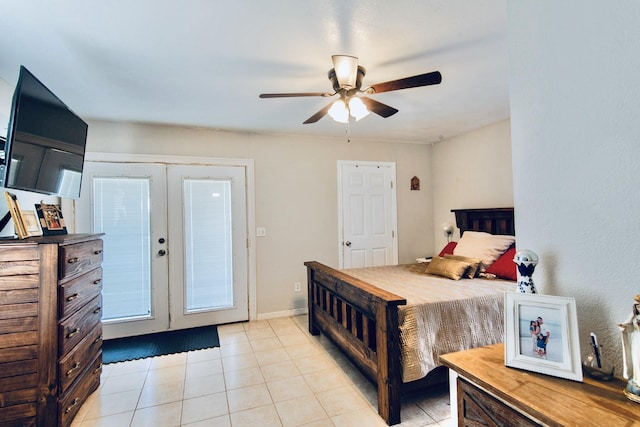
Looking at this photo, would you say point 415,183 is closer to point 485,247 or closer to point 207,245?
point 485,247

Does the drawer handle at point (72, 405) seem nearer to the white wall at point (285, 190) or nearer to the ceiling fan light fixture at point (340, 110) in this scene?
the white wall at point (285, 190)

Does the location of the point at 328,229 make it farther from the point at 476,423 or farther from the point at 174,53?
the point at 476,423

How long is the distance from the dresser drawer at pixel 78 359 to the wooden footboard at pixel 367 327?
6.18 feet

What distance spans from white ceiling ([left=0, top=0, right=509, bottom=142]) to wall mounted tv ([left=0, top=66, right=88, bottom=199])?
1.08ft

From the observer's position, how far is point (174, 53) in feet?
6.66

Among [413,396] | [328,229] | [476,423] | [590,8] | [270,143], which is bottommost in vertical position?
[413,396]

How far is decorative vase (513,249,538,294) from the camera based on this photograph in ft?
3.18

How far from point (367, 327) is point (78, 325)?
6.41 ft

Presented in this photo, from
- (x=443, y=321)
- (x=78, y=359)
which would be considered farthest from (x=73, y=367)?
(x=443, y=321)

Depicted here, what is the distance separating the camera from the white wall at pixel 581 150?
799 millimetres

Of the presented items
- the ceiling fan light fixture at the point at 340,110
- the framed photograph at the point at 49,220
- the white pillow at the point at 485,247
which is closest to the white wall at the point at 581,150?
the ceiling fan light fixture at the point at 340,110

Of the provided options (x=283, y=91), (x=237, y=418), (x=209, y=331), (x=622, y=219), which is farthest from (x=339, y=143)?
(x=622, y=219)

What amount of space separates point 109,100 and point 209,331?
8.41 feet

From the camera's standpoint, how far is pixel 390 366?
77.0 inches
